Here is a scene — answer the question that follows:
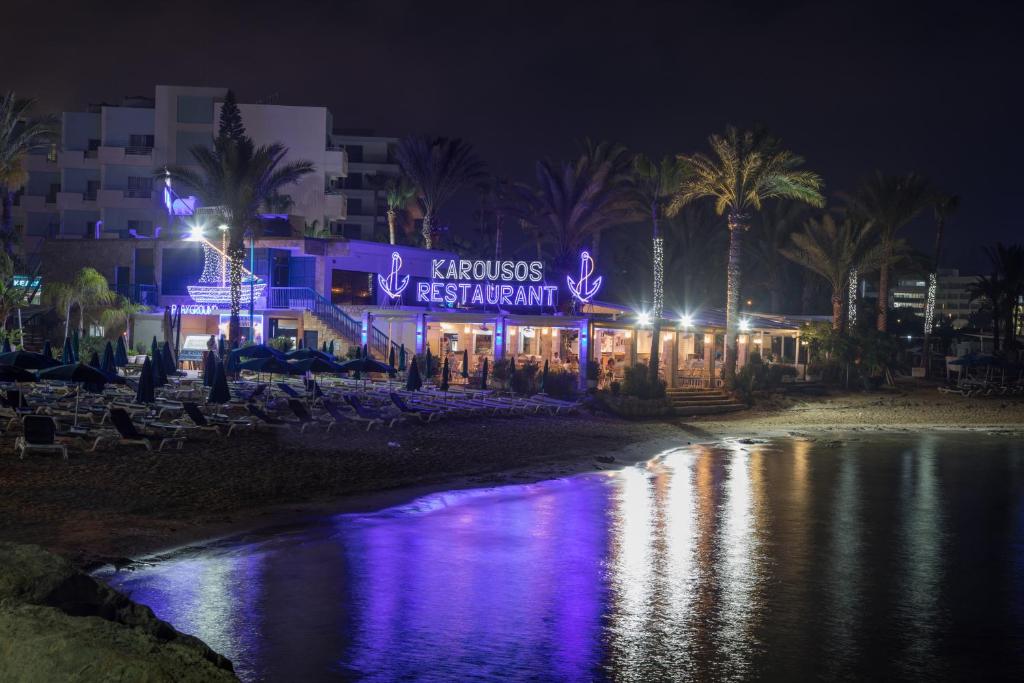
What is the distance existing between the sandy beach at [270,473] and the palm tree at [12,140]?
1178 inches

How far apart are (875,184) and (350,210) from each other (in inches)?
1705

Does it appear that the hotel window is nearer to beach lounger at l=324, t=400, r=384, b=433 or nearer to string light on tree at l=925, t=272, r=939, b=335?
beach lounger at l=324, t=400, r=384, b=433

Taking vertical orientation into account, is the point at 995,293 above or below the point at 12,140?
below

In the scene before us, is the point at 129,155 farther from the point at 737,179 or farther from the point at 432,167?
the point at 737,179

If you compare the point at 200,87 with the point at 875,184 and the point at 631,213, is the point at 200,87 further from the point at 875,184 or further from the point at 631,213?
the point at 875,184

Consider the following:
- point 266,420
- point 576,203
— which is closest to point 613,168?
point 576,203

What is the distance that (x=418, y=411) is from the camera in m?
27.9

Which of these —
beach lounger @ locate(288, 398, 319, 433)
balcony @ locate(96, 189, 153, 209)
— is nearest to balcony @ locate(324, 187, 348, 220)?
balcony @ locate(96, 189, 153, 209)

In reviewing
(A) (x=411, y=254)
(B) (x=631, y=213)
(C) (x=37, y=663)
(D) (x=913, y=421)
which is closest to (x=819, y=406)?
(D) (x=913, y=421)

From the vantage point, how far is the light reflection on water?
8.74 metres

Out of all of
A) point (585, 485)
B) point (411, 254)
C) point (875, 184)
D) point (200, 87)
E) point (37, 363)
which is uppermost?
point (200, 87)

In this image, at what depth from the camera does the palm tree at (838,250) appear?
167 feet

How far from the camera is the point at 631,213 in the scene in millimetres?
43344

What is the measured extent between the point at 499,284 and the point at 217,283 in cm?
1440
